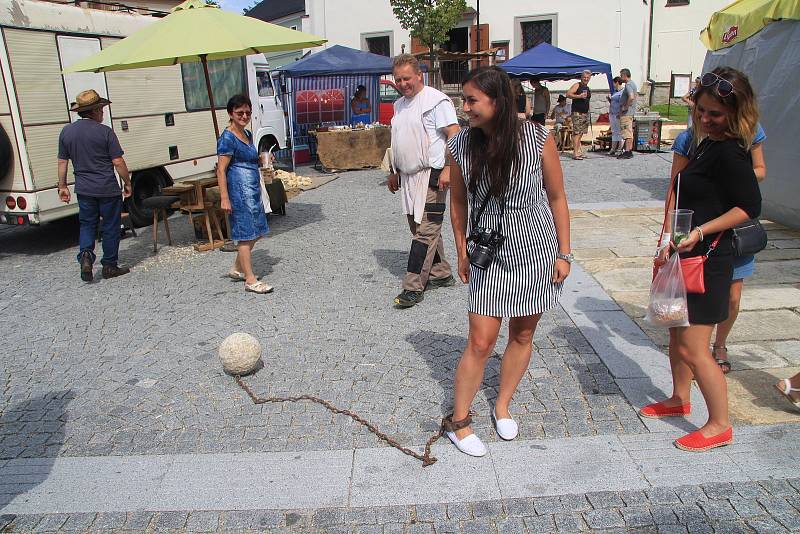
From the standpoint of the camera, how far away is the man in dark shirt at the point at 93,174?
668 centimetres

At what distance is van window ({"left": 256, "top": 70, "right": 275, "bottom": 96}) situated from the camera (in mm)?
13716

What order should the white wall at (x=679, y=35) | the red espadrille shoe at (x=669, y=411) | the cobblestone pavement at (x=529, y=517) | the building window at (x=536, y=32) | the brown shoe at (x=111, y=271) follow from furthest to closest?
the building window at (x=536, y=32), the white wall at (x=679, y=35), the brown shoe at (x=111, y=271), the red espadrille shoe at (x=669, y=411), the cobblestone pavement at (x=529, y=517)

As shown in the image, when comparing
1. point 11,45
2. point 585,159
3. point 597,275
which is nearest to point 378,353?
point 597,275

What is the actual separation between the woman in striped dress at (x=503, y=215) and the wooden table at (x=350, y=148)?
11.2m

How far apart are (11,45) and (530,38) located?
2085cm

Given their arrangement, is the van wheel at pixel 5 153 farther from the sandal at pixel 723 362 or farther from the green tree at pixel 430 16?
the green tree at pixel 430 16

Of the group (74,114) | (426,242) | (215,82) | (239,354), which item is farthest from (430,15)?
(239,354)

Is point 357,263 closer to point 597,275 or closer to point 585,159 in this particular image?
point 597,275

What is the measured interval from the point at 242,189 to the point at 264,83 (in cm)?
867

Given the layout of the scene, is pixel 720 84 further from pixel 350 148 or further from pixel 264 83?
pixel 264 83

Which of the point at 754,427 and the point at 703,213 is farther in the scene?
the point at 754,427

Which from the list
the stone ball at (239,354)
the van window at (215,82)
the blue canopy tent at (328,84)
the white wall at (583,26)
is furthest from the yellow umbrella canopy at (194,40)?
the white wall at (583,26)

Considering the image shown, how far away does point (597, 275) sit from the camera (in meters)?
6.10

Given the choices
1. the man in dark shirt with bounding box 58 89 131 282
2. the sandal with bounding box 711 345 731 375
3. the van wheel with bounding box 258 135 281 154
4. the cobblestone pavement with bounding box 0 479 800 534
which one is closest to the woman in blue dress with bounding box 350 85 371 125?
the van wheel with bounding box 258 135 281 154
